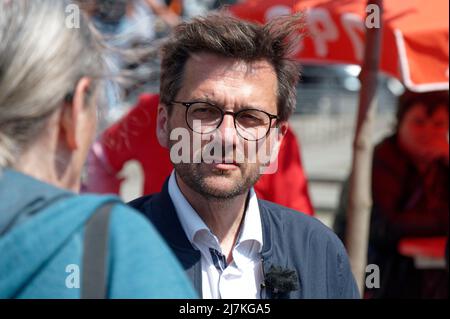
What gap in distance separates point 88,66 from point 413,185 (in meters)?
2.81

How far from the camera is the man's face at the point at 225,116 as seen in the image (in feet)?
6.84

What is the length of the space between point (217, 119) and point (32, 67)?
2.57ft

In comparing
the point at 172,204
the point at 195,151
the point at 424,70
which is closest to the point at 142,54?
the point at 195,151

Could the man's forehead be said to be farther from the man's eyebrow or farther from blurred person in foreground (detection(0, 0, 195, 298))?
blurred person in foreground (detection(0, 0, 195, 298))

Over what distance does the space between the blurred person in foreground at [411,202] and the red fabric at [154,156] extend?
2.00ft

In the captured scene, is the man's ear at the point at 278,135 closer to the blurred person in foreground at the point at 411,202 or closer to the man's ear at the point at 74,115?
the man's ear at the point at 74,115

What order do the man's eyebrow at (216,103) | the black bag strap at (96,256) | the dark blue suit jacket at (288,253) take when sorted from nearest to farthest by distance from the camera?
the black bag strap at (96,256) < the dark blue suit jacket at (288,253) < the man's eyebrow at (216,103)

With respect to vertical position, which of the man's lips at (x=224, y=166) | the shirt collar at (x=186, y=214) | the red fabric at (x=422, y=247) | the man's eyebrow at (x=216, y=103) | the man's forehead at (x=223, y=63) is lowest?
the red fabric at (x=422, y=247)

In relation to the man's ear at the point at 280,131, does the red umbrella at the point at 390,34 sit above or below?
above

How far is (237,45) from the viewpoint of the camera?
214 centimetres

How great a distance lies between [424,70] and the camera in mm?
3535

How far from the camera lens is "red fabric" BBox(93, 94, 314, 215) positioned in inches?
133

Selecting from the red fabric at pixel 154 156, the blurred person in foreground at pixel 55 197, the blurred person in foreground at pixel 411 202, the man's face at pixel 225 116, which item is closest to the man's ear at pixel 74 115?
the blurred person in foreground at pixel 55 197

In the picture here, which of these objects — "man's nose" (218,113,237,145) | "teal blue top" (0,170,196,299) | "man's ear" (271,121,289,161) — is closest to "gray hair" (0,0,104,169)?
"teal blue top" (0,170,196,299)
